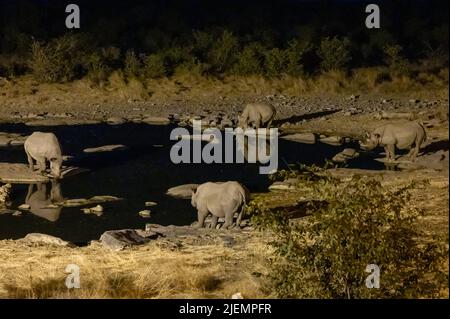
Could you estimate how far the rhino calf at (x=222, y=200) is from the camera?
1306cm

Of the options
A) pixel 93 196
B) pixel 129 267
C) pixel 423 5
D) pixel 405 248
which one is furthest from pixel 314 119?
pixel 423 5

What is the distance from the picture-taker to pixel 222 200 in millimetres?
13164

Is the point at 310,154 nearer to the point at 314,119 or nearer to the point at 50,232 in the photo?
the point at 314,119

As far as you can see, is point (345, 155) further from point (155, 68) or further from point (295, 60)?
point (155, 68)

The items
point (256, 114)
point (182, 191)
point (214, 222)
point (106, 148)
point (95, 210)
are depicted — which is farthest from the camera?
point (256, 114)

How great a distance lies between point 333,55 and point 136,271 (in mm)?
24167

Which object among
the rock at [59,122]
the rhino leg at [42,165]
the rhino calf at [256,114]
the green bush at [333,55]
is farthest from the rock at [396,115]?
the rhino leg at [42,165]

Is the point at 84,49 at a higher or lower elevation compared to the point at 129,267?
higher

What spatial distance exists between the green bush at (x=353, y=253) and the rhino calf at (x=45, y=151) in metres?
9.89

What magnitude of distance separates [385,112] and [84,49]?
45.7ft

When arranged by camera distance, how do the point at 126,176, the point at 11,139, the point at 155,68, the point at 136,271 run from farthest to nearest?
the point at 155,68, the point at 11,139, the point at 126,176, the point at 136,271

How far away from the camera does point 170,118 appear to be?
25.5m

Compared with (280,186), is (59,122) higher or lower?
higher

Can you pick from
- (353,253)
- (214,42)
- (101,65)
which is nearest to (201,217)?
(353,253)
